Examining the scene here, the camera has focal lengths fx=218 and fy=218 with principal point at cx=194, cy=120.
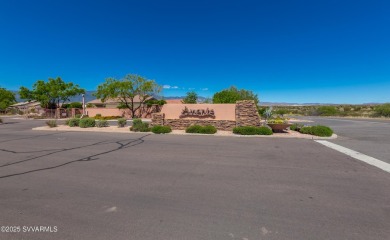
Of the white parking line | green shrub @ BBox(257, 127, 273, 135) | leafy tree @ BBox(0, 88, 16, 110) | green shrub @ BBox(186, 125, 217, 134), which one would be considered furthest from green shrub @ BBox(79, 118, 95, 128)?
leafy tree @ BBox(0, 88, 16, 110)

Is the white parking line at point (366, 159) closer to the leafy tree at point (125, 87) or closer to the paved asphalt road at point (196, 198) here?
the paved asphalt road at point (196, 198)

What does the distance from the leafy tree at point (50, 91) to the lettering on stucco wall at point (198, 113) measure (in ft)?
115

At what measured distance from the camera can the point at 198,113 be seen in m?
19.3

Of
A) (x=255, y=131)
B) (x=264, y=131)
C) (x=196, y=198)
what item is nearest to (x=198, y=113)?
(x=255, y=131)

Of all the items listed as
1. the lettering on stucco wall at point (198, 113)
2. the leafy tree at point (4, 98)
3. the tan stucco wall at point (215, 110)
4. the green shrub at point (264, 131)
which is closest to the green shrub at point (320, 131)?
the green shrub at point (264, 131)

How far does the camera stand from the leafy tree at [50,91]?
42.1m

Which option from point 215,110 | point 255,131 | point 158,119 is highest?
point 215,110

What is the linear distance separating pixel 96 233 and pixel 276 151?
8.41 m

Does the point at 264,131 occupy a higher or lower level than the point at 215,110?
lower

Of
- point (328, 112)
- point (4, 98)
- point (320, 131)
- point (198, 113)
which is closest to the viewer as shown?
point (320, 131)

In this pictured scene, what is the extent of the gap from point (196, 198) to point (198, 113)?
14755mm

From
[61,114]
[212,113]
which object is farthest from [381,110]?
[61,114]

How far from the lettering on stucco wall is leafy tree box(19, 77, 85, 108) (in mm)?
34941

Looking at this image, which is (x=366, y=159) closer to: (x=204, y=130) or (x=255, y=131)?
(x=255, y=131)
